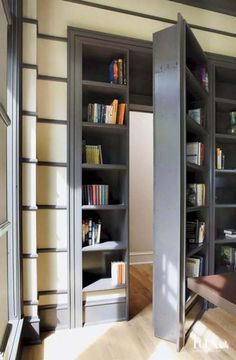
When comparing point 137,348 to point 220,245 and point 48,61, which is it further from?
point 48,61

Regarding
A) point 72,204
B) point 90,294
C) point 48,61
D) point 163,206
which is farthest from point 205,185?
point 48,61

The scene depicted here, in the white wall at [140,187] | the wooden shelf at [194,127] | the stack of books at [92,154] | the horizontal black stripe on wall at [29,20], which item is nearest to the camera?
the horizontal black stripe on wall at [29,20]

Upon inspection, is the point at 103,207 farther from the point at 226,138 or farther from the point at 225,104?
the point at 225,104

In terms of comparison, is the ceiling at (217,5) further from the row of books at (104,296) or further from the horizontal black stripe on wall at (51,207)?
the row of books at (104,296)

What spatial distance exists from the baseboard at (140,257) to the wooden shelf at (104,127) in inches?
93.3

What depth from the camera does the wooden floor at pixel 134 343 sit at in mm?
1900

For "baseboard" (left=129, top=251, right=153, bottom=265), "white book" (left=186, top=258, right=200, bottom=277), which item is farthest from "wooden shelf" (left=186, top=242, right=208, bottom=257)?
"baseboard" (left=129, top=251, right=153, bottom=265)

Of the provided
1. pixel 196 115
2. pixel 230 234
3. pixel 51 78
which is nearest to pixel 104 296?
pixel 230 234

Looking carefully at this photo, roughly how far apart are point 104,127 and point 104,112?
150 millimetres

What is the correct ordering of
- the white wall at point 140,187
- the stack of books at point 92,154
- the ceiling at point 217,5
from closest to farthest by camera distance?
the stack of books at point 92,154 → the ceiling at point 217,5 → the white wall at point 140,187

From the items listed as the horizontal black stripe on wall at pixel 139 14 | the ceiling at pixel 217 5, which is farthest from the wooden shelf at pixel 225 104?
the ceiling at pixel 217 5

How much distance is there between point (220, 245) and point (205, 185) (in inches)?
32.6

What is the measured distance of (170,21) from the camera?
265 centimetres

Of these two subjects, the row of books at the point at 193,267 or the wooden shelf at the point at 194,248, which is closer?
the wooden shelf at the point at 194,248
